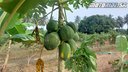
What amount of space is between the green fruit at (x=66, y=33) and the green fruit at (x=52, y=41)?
→ 4 centimetres

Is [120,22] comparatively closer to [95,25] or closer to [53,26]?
[95,25]

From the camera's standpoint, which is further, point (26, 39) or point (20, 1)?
point (26, 39)

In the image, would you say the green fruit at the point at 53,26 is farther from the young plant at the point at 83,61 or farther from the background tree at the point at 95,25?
the background tree at the point at 95,25

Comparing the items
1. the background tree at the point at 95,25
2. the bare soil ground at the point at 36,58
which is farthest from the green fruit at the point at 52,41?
the background tree at the point at 95,25

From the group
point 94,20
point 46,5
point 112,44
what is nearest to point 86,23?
point 94,20

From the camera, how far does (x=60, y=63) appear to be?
7.41 ft

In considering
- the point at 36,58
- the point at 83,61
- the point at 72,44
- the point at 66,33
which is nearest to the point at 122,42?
the point at 83,61

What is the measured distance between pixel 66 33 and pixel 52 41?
0.10 metres

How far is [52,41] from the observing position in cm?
231

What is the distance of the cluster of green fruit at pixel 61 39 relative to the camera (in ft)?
7.63

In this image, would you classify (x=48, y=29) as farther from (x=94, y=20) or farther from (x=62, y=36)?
(x=94, y=20)

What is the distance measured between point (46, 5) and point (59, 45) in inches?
24.5

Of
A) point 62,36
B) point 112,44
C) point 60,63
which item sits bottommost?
point 112,44

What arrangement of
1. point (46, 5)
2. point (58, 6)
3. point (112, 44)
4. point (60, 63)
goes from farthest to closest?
point (112, 44), point (46, 5), point (58, 6), point (60, 63)
